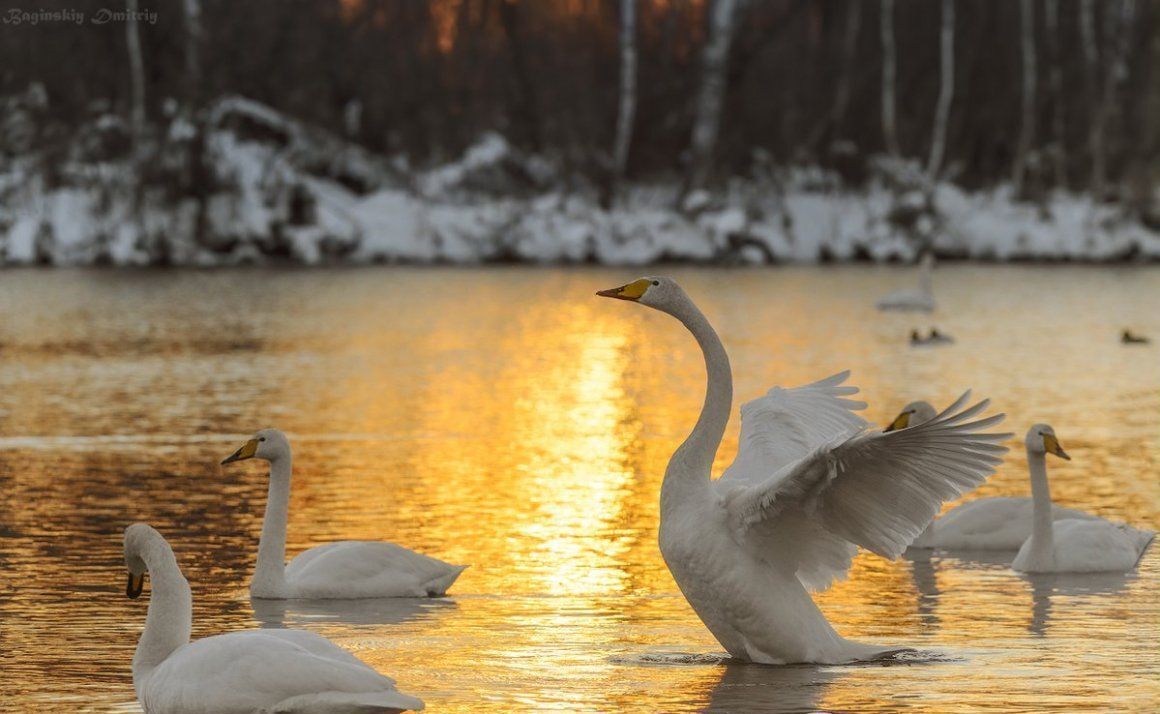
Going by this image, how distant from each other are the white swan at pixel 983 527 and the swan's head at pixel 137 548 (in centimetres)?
617

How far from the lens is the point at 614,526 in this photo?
14.6 metres

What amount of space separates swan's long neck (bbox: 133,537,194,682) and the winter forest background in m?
53.2

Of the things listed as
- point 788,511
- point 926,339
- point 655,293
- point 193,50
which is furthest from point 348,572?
point 193,50

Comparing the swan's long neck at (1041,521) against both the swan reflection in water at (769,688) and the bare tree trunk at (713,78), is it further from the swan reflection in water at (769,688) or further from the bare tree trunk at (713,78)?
the bare tree trunk at (713,78)

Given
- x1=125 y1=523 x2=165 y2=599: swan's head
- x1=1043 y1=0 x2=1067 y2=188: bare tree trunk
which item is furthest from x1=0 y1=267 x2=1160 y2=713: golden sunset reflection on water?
x1=1043 y1=0 x2=1067 y2=188: bare tree trunk

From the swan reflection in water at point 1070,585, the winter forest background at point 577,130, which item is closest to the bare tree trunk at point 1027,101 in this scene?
the winter forest background at point 577,130

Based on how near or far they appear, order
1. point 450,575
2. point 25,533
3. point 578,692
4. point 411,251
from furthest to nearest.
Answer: point 411,251
point 25,533
point 450,575
point 578,692

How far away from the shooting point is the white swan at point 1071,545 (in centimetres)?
1285

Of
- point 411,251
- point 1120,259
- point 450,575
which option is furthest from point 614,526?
point 1120,259

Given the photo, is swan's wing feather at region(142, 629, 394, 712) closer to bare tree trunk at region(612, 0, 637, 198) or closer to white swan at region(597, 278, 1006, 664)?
white swan at region(597, 278, 1006, 664)

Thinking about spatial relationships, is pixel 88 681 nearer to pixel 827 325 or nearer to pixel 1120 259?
pixel 827 325

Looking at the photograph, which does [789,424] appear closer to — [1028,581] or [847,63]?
[1028,581]

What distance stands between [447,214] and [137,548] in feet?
185

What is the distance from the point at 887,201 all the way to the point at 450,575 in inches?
2246
